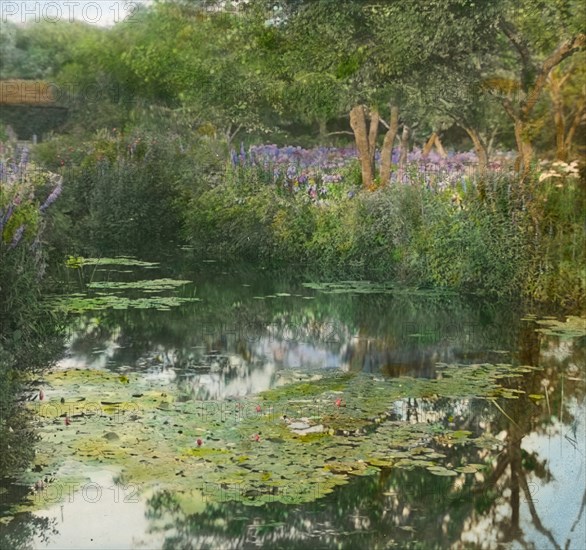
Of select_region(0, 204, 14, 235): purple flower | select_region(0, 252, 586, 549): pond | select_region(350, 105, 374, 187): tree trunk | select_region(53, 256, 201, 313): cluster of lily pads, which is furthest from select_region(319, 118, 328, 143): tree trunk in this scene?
select_region(0, 204, 14, 235): purple flower

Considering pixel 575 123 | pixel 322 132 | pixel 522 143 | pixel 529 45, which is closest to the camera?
pixel 522 143

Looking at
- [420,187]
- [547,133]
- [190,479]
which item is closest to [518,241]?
[420,187]

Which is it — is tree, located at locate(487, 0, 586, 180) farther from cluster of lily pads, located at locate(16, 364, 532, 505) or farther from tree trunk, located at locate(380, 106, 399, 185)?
cluster of lily pads, located at locate(16, 364, 532, 505)

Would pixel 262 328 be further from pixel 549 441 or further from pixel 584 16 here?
pixel 584 16

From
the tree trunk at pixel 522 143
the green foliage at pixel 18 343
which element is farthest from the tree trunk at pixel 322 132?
the green foliage at pixel 18 343

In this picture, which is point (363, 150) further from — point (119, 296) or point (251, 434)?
point (251, 434)

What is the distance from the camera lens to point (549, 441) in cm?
599

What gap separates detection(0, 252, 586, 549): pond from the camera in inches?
181

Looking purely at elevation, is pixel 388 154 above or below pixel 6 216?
above

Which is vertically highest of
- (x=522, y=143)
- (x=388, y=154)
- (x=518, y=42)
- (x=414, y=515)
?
(x=518, y=42)

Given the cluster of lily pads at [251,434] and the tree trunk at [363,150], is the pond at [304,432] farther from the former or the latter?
the tree trunk at [363,150]

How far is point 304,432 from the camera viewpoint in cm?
591

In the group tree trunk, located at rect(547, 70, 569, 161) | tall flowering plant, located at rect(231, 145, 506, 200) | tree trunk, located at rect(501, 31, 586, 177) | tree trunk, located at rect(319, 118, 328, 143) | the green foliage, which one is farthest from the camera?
tree trunk, located at rect(319, 118, 328, 143)

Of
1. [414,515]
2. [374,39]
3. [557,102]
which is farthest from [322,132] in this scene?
[414,515]
